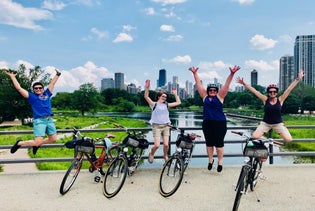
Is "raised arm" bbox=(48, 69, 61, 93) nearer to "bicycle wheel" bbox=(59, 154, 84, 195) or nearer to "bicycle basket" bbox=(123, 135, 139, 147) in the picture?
"bicycle wheel" bbox=(59, 154, 84, 195)

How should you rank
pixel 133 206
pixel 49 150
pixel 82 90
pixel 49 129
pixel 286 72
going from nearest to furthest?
1. pixel 133 206
2. pixel 49 129
3. pixel 49 150
4. pixel 82 90
5. pixel 286 72

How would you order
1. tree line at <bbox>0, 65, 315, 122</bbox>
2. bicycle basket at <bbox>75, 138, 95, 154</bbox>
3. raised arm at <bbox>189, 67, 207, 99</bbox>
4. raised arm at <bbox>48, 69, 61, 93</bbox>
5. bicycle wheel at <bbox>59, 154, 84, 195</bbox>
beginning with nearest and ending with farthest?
bicycle wheel at <bbox>59, 154, 84, 195</bbox> < bicycle basket at <bbox>75, 138, 95, 154</bbox> < raised arm at <bbox>48, 69, 61, 93</bbox> < raised arm at <bbox>189, 67, 207, 99</bbox> < tree line at <bbox>0, 65, 315, 122</bbox>

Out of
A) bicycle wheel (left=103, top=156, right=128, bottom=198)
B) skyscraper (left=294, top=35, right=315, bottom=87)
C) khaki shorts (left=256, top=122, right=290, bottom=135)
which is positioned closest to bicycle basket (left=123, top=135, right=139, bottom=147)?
bicycle wheel (left=103, top=156, right=128, bottom=198)

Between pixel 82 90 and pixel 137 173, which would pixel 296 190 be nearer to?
pixel 137 173

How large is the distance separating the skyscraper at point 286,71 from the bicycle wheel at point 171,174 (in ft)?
530

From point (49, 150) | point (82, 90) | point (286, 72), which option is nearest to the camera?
point (49, 150)

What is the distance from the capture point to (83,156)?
557 centimetres

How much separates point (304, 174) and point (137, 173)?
3684 millimetres

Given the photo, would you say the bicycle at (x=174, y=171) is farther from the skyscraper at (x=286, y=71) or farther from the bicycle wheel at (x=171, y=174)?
the skyscraper at (x=286, y=71)

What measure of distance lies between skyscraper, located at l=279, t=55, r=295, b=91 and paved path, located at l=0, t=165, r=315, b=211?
526 ft

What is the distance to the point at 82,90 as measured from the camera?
89.9 m

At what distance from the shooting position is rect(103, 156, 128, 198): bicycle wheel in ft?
16.6

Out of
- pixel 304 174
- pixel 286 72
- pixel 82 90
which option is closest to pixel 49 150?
pixel 304 174

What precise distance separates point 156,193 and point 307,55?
508 feet
